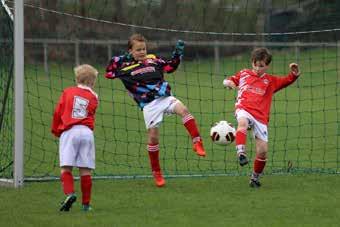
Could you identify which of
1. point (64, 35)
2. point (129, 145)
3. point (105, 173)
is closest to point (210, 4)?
point (64, 35)

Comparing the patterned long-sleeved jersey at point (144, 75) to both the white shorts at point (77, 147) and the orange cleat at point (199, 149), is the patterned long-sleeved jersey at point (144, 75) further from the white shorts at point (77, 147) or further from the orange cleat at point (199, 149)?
the white shorts at point (77, 147)

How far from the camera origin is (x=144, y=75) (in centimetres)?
1015

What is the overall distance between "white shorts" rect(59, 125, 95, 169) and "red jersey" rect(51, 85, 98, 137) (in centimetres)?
6

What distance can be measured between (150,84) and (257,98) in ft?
3.86

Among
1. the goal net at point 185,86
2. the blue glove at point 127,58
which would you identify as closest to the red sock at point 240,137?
the goal net at point 185,86

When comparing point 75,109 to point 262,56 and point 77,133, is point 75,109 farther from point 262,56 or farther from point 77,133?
point 262,56

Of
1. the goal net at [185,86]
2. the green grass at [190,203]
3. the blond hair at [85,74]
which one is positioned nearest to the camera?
the green grass at [190,203]

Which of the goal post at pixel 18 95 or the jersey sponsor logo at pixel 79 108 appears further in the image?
the goal post at pixel 18 95

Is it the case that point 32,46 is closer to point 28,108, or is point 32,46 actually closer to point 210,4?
point 210,4

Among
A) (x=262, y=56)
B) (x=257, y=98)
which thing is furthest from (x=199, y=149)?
(x=262, y=56)

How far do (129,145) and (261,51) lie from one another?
4.10 m

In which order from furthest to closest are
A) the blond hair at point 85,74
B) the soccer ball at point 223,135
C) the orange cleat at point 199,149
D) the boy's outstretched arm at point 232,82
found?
1. the boy's outstretched arm at point 232,82
2. the soccer ball at point 223,135
3. the orange cleat at point 199,149
4. the blond hair at point 85,74

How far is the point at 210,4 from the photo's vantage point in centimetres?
2425

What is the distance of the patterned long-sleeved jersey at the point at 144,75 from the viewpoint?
10.1 m
